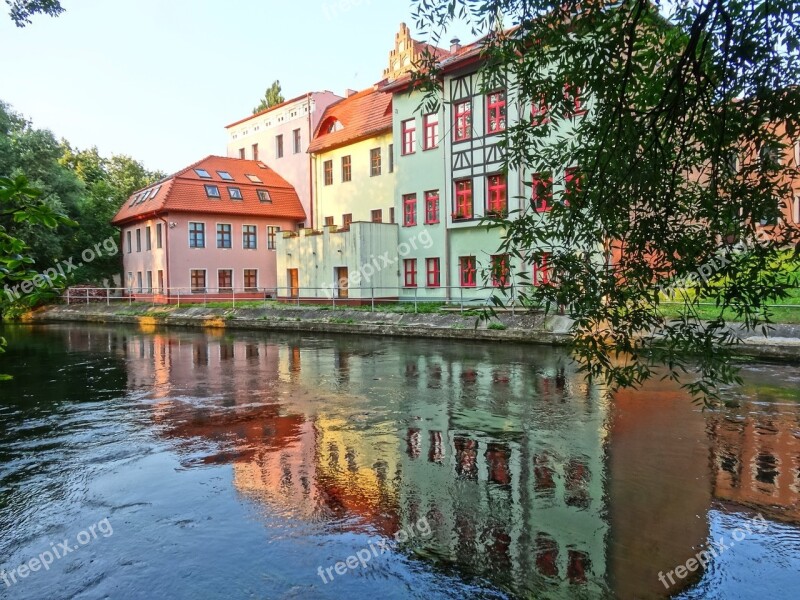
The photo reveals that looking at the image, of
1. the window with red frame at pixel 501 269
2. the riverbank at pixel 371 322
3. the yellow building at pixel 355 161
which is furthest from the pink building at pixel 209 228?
the window with red frame at pixel 501 269

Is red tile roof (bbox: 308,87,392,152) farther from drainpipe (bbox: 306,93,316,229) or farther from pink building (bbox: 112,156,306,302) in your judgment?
pink building (bbox: 112,156,306,302)

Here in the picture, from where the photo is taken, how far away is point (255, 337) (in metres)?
24.5

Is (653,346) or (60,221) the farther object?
(653,346)

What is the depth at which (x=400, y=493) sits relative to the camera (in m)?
5.89

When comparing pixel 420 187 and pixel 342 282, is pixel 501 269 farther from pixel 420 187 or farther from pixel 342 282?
pixel 342 282

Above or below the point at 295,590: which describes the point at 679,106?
above

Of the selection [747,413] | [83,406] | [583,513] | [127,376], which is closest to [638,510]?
[583,513]

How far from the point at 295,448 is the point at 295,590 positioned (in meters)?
3.48

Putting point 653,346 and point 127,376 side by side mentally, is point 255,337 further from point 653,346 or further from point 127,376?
point 653,346

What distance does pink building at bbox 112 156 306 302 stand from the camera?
41125mm

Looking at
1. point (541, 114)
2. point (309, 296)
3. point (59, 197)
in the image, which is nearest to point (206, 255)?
point (59, 197)

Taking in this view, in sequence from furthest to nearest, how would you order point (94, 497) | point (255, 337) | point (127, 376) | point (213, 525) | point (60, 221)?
point (255, 337) → point (127, 376) → point (94, 497) → point (213, 525) → point (60, 221)

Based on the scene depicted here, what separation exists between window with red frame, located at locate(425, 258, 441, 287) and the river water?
1987cm

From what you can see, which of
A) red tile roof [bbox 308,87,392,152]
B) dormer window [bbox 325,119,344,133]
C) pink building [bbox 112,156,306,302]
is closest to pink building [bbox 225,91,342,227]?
pink building [bbox 112,156,306,302]
